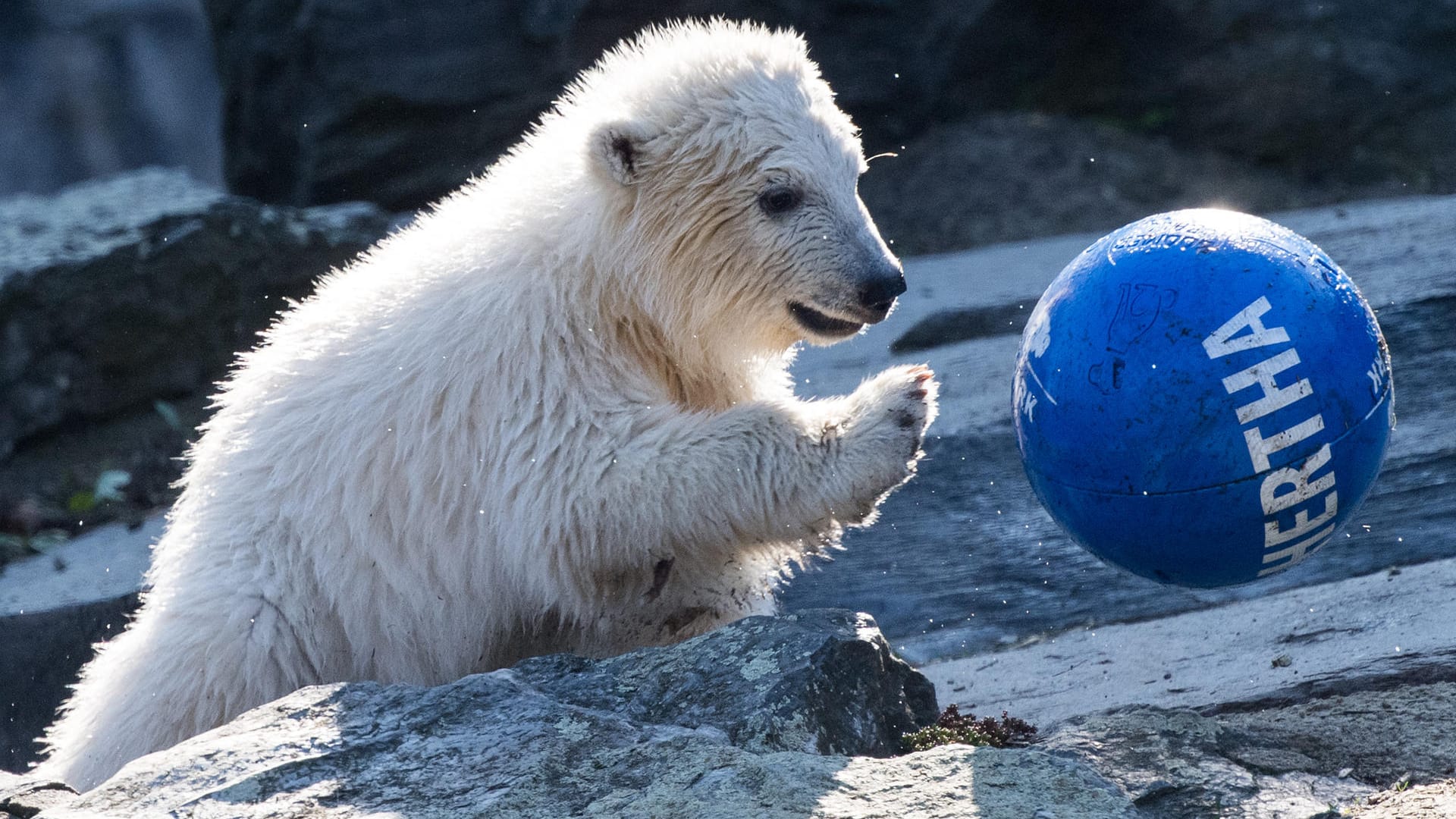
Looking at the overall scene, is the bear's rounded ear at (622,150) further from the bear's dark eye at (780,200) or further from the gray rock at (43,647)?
the gray rock at (43,647)

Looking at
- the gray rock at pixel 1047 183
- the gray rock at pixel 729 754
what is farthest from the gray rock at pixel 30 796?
the gray rock at pixel 1047 183

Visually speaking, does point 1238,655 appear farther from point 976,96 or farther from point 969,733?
point 976,96

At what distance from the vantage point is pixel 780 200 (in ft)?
12.5

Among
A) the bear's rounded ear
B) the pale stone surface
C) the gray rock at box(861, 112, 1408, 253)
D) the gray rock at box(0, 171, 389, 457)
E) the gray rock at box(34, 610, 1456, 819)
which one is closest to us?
the gray rock at box(34, 610, 1456, 819)

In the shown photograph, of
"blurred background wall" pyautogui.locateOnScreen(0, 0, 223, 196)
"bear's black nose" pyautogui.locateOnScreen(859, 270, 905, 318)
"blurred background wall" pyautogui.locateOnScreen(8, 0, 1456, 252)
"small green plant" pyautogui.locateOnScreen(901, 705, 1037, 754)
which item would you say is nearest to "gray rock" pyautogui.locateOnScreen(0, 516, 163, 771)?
"bear's black nose" pyautogui.locateOnScreen(859, 270, 905, 318)

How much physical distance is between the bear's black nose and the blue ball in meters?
0.69

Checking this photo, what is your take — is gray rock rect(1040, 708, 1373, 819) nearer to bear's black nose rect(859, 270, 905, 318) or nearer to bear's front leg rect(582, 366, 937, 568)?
bear's front leg rect(582, 366, 937, 568)

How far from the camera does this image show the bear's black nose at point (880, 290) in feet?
12.2

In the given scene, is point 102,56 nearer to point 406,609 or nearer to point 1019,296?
point 1019,296

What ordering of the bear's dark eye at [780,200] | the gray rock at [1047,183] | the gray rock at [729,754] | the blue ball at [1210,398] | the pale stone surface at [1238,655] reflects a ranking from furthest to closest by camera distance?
the gray rock at [1047,183] → the bear's dark eye at [780,200] → the pale stone surface at [1238,655] → the blue ball at [1210,398] → the gray rock at [729,754]

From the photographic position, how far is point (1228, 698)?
123 inches

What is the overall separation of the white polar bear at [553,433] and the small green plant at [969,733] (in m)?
0.59

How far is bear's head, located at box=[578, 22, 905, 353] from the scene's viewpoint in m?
3.73

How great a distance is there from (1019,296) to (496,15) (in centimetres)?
417
